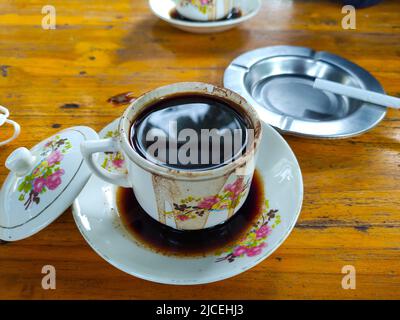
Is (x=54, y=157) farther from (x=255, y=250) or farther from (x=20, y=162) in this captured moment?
(x=255, y=250)

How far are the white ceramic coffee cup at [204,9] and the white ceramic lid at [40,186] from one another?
0.53m

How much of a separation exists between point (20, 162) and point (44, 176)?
49 mm

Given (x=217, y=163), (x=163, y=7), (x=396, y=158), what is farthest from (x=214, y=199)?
(x=163, y=7)

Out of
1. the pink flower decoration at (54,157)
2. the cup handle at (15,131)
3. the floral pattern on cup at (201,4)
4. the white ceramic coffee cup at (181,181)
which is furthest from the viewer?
the floral pattern on cup at (201,4)

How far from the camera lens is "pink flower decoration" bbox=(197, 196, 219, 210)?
54 cm

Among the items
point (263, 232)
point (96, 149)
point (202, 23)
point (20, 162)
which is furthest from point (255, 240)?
point (202, 23)

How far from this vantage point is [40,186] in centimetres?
60

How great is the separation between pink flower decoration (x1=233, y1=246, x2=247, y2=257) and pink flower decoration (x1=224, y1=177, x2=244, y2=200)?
0.07 metres

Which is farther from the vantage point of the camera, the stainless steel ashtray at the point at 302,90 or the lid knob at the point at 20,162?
the stainless steel ashtray at the point at 302,90

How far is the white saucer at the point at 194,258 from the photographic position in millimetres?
532

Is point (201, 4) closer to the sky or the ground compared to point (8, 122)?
closer to the sky

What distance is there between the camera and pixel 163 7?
3.62ft

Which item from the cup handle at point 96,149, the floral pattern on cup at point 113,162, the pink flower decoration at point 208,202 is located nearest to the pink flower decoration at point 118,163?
the floral pattern on cup at point 113,162

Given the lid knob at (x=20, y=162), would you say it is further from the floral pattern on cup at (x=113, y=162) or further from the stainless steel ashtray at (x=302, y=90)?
the stainless steel ashtray at (x=302, y=90)
